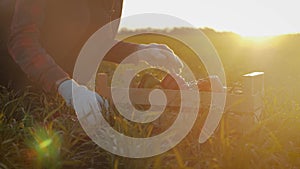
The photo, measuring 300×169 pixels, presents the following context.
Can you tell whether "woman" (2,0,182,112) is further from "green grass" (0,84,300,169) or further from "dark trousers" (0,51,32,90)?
"green grass" (0,84,300,169)

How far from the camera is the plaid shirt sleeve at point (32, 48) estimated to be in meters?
3.36

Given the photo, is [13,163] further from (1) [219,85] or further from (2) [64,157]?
(1) [219,85]

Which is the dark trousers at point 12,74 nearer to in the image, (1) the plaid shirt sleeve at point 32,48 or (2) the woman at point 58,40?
(2) the woman at point 58,40

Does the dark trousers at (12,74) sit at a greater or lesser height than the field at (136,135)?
greater

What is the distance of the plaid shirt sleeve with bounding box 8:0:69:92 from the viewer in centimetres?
336

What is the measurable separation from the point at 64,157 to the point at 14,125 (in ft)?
1.69

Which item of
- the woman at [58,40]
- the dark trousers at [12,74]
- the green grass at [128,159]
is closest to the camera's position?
the green grass at [128,159]

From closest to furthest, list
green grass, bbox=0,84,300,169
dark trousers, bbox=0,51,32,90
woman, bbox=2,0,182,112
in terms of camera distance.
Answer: green grass, bbox=0,84,300,169 < woman, bbox=2,0,182,112 < dark trousers, bbox=0,51,32,90

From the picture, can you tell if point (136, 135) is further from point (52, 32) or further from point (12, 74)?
point (12, 74)

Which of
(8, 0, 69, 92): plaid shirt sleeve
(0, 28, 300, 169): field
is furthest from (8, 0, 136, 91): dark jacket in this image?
(0, 28, 300, 169): field

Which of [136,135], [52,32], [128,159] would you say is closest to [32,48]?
[52,32]

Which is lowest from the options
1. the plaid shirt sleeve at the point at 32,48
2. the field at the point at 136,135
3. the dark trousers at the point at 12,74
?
the field at the point at 136,135

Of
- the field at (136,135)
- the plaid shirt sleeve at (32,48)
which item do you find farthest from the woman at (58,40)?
the field at (136,135)

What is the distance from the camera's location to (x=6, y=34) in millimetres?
4352
